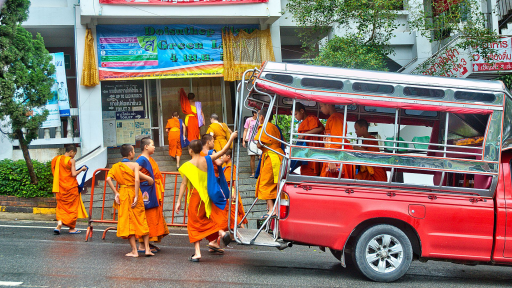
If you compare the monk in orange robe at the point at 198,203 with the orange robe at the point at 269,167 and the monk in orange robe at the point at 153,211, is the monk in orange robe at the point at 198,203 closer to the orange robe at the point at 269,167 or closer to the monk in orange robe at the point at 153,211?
the monk in orange robe at the point at 153,211

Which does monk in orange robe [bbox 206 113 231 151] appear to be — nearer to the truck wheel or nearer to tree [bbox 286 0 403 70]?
tree [bbox 286 0 403 70]

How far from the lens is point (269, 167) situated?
292 inches

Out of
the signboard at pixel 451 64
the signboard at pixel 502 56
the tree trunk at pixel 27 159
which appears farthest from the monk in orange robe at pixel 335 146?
the signboard at pixel 502 56

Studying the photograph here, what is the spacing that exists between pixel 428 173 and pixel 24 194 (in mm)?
9354

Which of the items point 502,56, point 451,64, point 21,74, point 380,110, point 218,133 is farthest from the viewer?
point 502,56

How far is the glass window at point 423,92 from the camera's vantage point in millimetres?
5875

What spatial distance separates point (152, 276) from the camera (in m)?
5.88

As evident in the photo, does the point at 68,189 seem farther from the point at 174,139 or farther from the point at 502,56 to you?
the point at 502,56

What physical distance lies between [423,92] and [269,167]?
2491mm

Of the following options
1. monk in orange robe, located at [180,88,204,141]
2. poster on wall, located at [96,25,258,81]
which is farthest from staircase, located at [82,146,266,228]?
poster on wall, located at [96,25,258,81]

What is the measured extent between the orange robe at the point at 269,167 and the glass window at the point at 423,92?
2.08 m

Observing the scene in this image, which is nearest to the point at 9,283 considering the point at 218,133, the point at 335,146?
the point at 335,146

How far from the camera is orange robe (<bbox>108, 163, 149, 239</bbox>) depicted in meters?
7.15

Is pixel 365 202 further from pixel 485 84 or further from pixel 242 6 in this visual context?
pixel 242 6
